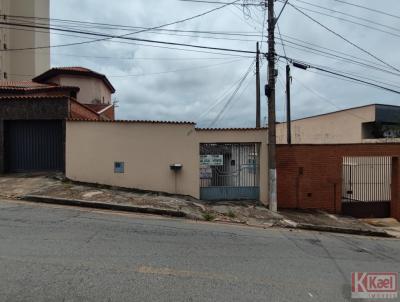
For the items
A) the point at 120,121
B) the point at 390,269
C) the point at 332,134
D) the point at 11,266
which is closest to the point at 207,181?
the point at 120,121

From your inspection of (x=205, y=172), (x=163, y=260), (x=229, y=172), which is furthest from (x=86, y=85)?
(x=163, y=260)

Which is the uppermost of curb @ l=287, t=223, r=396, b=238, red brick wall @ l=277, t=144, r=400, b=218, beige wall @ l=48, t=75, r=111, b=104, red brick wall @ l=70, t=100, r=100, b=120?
beige wall @ l=48, t=75, r=111, b=104

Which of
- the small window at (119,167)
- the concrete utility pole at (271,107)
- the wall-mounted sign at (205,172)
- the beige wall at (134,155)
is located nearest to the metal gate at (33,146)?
the beige wall at (134,155)

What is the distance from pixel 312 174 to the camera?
15391 mm

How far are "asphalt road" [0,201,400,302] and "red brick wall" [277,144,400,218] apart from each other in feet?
16.5

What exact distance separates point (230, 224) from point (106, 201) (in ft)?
12.7

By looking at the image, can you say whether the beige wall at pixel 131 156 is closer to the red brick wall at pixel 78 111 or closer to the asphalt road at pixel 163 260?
the red brick wall at pixel 78 111

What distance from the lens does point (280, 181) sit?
15164mm

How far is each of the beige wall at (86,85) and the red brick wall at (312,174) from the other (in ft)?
50.5

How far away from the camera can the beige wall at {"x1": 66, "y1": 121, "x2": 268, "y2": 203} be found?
14062 mm

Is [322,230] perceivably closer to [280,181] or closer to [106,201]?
[280,181]

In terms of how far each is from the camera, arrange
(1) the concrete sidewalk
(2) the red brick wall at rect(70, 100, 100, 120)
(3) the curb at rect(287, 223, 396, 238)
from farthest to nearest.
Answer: (2) the red brick wall at rect(70, 100, 100, 120) → (3) the curb at rect(287, 223, 396, 238) → (1) the concrete sidewalk

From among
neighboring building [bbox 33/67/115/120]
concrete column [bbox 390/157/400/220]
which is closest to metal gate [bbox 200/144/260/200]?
concrete column [bbox 390/157/400/220]

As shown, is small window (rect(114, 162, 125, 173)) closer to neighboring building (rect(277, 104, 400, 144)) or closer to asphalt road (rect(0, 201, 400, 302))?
asphalt road (rect(0, 201, 400, 302))
